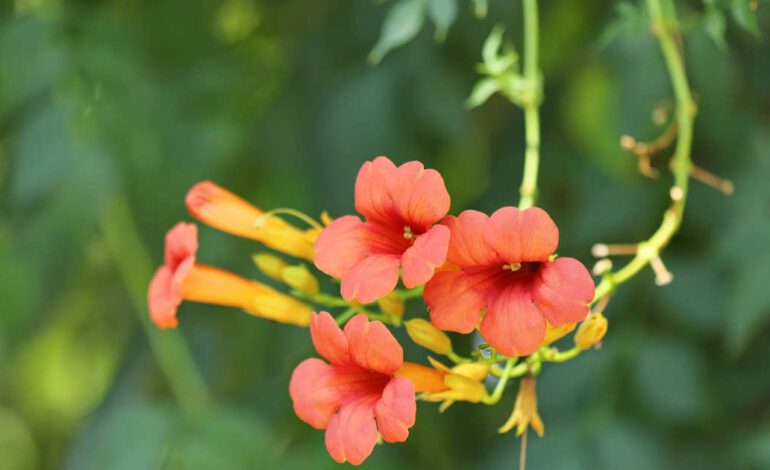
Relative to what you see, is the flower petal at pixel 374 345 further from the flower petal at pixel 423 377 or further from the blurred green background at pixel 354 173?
the blurred green background at pixel 354 173

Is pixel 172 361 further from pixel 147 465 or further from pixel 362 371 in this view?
pixel 362 371

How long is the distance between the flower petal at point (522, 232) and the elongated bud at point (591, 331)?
98mm

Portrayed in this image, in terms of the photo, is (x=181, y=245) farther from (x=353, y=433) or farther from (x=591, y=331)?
(x=591, y=331)

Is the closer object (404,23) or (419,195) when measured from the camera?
(419,195)

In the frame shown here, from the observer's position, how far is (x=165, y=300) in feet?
3.67

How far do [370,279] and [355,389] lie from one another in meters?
0.13

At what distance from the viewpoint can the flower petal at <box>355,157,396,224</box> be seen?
950 millimetres

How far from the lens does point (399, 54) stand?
191 centimetres

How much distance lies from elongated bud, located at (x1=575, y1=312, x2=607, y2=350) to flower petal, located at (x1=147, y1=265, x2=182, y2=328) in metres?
0.40

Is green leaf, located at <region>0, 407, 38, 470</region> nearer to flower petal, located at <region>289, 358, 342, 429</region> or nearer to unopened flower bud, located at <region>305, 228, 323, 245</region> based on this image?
unopened flower bud, located at <region>305, 228, 323, 245</region>

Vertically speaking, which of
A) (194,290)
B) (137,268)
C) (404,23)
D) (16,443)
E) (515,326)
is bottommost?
(16,443)

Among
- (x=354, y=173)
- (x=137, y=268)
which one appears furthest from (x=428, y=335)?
(x=137, y=268)

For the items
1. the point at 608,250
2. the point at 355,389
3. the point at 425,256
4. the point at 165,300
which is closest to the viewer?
the point at 425,256

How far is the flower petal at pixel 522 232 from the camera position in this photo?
0.89 metres
